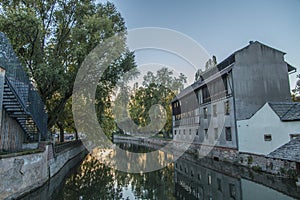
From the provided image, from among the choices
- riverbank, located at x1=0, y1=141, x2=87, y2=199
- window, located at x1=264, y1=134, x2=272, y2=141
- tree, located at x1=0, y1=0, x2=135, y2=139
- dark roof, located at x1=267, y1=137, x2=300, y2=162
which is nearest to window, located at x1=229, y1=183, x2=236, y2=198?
dark roof, located at x1=267, y1=137, x2=300, y2=162

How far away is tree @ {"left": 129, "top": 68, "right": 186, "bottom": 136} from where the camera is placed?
4197cm

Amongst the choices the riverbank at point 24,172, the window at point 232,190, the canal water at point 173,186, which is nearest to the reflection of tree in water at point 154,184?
the canal water at point 173,186

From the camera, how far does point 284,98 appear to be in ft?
61.1

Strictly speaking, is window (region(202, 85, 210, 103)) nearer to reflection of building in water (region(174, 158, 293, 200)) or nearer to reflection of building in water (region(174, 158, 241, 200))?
reflection of building in water (region(174, 158, 241, 200))

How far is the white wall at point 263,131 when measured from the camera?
1321 cm

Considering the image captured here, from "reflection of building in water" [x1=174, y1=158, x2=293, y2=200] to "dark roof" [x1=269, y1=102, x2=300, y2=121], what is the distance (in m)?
4.42

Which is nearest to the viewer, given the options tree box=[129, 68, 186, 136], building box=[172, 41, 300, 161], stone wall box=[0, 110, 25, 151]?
stone wall box=[0, 110, 25, 151]

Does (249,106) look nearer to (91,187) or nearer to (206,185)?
(206,185)

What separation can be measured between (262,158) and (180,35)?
37.0ft

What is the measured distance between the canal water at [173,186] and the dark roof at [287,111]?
11.6 ft

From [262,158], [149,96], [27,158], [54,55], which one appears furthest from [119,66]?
[149,96]

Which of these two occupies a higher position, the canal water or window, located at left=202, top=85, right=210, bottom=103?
window, located at left=202, top=85, right=210, bottom=103

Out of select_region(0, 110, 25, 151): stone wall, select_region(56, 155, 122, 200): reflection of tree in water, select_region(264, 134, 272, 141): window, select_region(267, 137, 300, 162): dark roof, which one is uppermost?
select_region(0, 110, 25, 151): stone wall

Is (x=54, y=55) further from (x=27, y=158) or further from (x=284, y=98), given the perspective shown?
(x=284, y=98)
